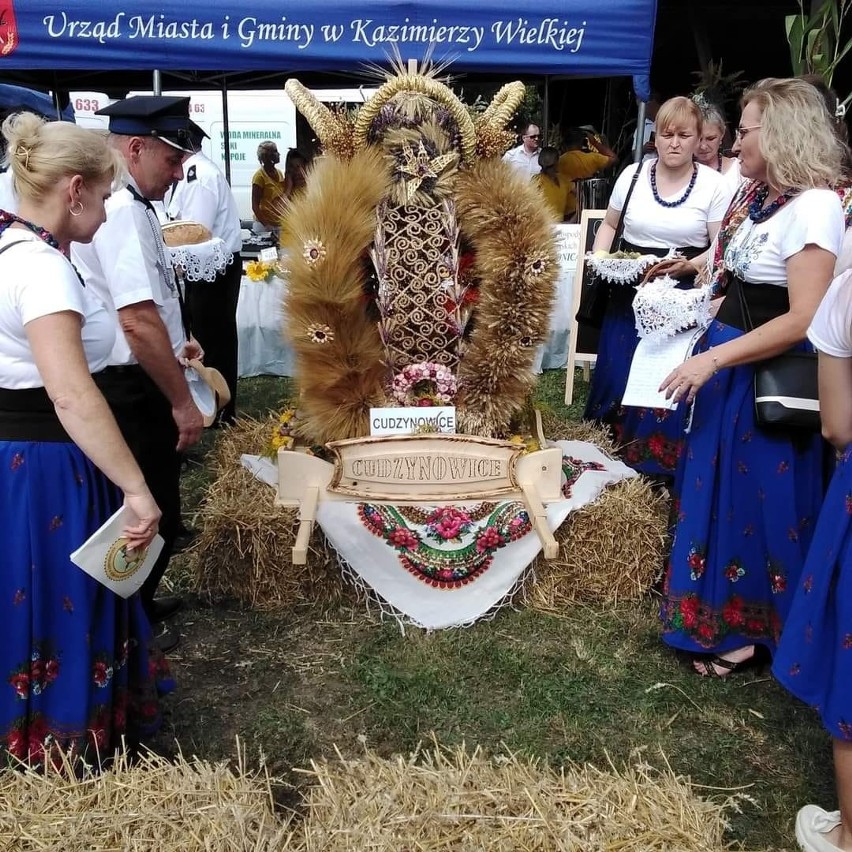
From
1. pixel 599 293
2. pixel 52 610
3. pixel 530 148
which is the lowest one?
pixel 52 610

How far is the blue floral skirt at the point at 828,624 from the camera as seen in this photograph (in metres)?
1.77

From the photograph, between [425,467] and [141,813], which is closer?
[141,813]

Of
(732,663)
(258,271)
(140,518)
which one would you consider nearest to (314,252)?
(140,518)

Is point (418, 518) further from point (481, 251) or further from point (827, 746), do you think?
point (827, 746)

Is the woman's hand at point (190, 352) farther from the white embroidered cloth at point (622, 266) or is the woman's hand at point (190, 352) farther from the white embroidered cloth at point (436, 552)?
the white embroidered cloth at point (622, 266)

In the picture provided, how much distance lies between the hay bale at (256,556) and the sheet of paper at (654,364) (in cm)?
130

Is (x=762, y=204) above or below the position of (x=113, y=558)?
above

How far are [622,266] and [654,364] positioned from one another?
109 centimetres

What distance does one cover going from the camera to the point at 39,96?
9180 millimetres

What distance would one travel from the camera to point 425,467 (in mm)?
3203

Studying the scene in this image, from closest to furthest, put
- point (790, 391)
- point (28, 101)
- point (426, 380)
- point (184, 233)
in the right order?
point (790, 391), point (426, 380), point (184, 233), point (28, 101)

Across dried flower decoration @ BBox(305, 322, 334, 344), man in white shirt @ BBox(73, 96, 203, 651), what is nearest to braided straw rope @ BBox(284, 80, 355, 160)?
man in white shirt @ BBox(73, 96, 203, 651)

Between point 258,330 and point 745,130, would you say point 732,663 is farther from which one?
point 258,330

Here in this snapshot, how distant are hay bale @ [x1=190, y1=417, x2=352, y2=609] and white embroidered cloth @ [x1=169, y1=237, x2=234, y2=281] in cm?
164
